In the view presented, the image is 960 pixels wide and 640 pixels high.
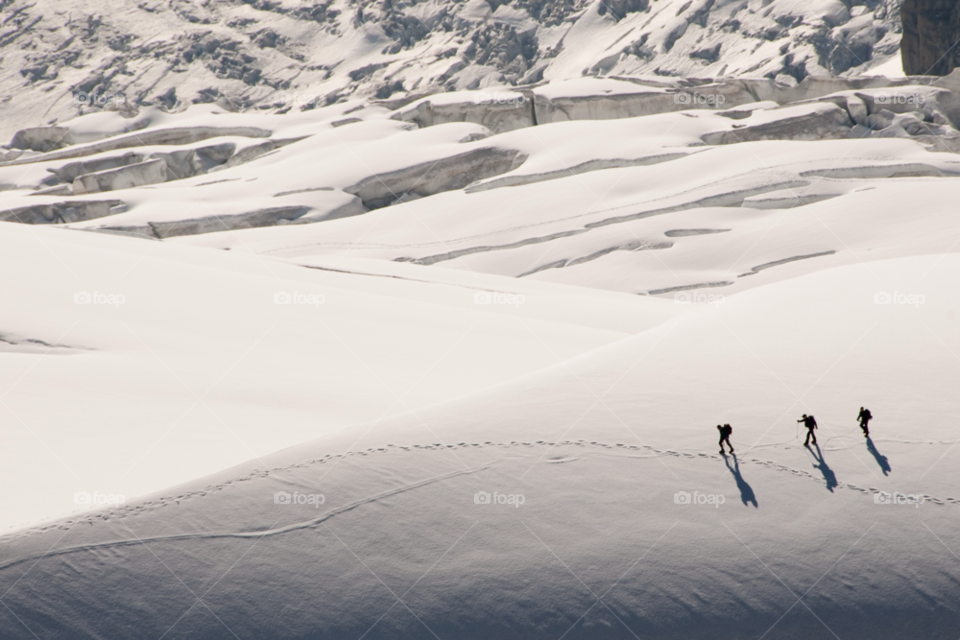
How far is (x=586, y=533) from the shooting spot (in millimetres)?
4219

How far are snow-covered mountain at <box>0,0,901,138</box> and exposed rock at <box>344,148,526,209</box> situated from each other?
29.3 metres

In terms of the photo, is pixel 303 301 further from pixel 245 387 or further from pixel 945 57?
pixel 945 57

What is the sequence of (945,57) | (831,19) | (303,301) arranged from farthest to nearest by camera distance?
1. (831,19)
2. (945,57)
3. (303,301)

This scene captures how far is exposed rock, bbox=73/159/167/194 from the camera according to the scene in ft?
96.8

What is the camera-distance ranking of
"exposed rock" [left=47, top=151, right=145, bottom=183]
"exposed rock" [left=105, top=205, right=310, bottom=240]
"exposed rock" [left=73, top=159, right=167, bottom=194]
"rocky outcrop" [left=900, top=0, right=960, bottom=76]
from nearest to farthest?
1. "exposed rock" [left=105, top=205, right=310, bottom=240]
2. "exposed rock" [left=73, top=159, right=167, bottom=194]
3. "exposed rock" [left=47, top=151, right=145, bottom=183]
4. "rocky outcrop" [left=900, top=0, right=960, bottom=76]

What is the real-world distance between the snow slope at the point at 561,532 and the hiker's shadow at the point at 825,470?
11mm

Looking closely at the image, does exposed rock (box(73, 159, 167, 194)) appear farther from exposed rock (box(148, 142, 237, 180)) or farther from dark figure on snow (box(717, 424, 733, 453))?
dark figure on snow (box(717, 424, 733, 453))

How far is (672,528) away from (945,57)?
153ft

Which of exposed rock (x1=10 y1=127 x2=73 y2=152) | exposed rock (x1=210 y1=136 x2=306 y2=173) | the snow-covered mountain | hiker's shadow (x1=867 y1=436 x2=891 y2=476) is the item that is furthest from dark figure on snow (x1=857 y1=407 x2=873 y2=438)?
the snow-covered mountain

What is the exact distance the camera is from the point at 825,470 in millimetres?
4652

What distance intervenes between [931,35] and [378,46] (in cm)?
4058

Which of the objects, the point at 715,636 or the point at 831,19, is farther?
the point at 831,19

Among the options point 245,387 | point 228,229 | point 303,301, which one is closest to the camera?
point 245,387

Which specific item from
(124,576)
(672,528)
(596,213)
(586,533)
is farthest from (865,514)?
(596,213)
